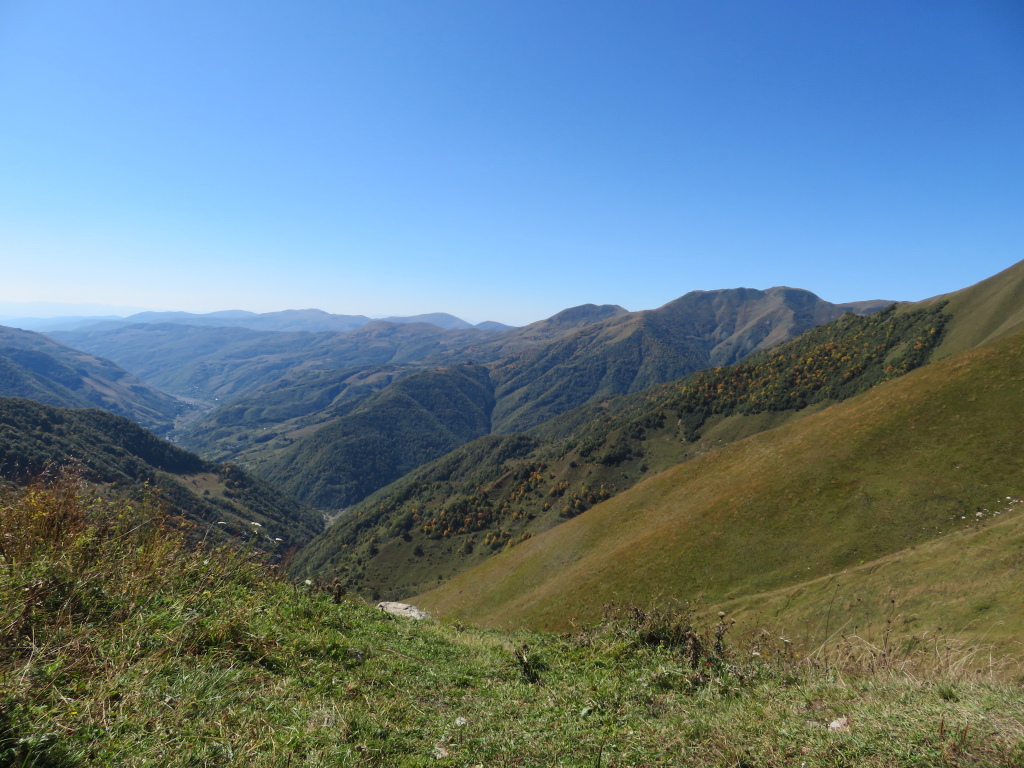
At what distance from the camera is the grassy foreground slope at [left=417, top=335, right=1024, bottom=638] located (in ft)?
99.2

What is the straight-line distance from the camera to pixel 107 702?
13.9 ft

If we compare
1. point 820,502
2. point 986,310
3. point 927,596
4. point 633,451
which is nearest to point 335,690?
point 927,596

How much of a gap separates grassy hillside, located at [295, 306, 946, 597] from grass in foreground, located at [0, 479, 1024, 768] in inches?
4143

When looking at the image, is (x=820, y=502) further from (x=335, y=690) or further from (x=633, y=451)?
(x=633, y=451)

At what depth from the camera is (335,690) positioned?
602cm

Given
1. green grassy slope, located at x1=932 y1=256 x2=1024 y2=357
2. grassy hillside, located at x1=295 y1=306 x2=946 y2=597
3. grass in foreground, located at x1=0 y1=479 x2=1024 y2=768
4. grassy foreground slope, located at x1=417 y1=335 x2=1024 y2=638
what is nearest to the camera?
grass in foreground, located at x1=0 y1=479 x2=1024 y2=768

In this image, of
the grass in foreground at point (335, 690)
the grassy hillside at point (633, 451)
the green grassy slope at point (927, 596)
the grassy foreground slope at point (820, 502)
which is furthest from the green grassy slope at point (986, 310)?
the grass in foreground at point (335, 690)

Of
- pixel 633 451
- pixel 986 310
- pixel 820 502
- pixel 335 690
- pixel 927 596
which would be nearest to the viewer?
pixel 335 690

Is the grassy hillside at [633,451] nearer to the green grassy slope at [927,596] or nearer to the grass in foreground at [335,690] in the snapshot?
the green grassy slope at [927,596]

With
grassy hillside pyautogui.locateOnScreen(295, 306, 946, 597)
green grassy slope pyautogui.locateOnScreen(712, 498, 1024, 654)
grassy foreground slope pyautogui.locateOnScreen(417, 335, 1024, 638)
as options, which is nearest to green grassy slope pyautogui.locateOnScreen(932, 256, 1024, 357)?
grassy hillside pyautogui.locateOnScreen(295, 306, 946, 597)

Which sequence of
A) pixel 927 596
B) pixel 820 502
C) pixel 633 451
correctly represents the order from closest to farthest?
1. pixel 927 596
2. pixel 820 502
3. pixel 633 451

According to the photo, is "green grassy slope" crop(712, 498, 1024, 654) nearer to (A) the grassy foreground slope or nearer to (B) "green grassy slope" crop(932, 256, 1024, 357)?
(A) the grassy foreground slope

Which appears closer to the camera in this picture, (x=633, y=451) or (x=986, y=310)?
(x=986, y=310)

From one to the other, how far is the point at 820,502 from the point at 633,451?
91.9 m
